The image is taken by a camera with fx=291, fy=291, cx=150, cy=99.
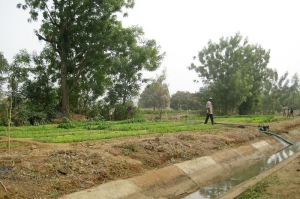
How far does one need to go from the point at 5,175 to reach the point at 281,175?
9028 mm

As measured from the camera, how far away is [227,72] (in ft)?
145

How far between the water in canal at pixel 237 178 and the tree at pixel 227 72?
76.5ft

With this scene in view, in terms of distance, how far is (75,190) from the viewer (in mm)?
7766

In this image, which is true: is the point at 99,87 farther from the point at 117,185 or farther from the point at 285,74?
the point at 285,74

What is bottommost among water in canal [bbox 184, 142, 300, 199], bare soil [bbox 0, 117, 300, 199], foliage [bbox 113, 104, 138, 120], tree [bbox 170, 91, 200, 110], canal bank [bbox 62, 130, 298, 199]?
water in canal [bbox 184, 142, 300, 199]

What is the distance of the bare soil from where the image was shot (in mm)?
7310

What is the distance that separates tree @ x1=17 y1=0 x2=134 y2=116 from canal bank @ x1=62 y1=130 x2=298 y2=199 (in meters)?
16.5

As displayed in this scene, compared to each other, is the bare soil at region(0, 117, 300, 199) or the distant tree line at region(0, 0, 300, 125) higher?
the distant tree line at region(0, 0, 300, 125)

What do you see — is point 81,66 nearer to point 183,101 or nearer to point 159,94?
point 159,94

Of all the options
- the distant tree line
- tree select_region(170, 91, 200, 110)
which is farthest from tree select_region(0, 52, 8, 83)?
tree select_region(170, 91, 200, 110)

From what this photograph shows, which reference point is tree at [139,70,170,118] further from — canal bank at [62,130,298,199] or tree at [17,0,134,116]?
canal bank at [62,130,298,199]

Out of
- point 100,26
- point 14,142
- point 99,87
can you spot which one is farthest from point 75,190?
point 99,87

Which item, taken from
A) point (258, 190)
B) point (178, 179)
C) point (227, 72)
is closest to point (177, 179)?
point (178, 179)

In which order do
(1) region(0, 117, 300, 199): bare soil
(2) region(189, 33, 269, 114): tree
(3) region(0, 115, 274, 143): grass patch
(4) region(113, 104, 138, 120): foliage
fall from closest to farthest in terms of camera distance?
(1) region(0, 117, 300, 199): bare soil, (3) region(0, 115, 274, 143): grass patch, (4) region(113, 104, 138, 120): foliage, (2) region(189, 33, 269, 114): tree
